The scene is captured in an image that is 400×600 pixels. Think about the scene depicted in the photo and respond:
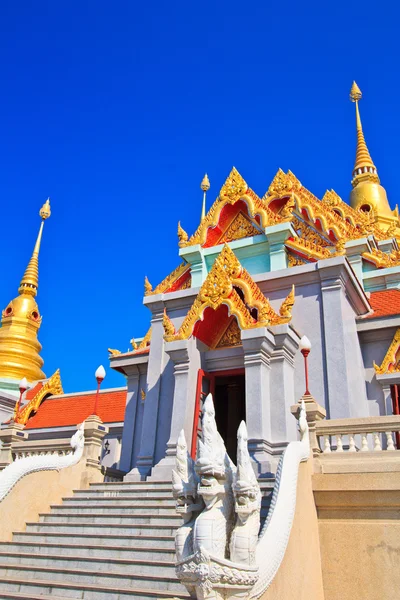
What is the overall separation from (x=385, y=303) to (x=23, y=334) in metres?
18.2

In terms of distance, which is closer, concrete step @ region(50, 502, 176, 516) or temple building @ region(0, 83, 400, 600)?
temple building @ region(0, 83, 400, 600)

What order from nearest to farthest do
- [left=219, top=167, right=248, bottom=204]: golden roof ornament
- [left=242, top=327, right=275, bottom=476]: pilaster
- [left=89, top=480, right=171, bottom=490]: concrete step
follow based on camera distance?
[left=89, top=480, right=171, bottom=490]: concrete step → [left=242, top=327, right=275, bottom=476]: pilaster → [left=219, top=167, right=248, bottom=204]: golden roof ornament

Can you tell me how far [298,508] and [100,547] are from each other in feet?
8.87

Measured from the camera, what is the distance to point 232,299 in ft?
35.3

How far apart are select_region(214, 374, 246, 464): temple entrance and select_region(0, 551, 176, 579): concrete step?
20.3ft

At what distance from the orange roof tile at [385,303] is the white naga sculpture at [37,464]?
666 cm

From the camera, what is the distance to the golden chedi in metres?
26.3

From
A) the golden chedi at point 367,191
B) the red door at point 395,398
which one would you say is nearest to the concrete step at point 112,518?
the red door at point 395,398

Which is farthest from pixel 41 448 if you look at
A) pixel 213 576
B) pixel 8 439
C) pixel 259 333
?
pixel 213 576

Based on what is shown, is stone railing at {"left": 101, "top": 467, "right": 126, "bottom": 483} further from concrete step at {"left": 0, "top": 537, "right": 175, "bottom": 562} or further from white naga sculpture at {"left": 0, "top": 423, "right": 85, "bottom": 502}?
concrete step at {"left": 0, "top": 537, "right": 175, "bottom": 562}

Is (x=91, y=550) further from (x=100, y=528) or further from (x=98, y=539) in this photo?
Result: (x=100, y=528)

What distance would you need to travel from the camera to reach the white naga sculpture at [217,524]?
13.6 ft

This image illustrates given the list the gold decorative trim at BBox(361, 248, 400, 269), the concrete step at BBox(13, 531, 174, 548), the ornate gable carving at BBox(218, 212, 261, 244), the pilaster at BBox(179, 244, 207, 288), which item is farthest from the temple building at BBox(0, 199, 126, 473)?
the gold decorative trim at BBox(361, 248, 400, 269)

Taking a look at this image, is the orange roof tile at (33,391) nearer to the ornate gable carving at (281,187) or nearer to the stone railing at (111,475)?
Result: the stone railing at (111,475)
